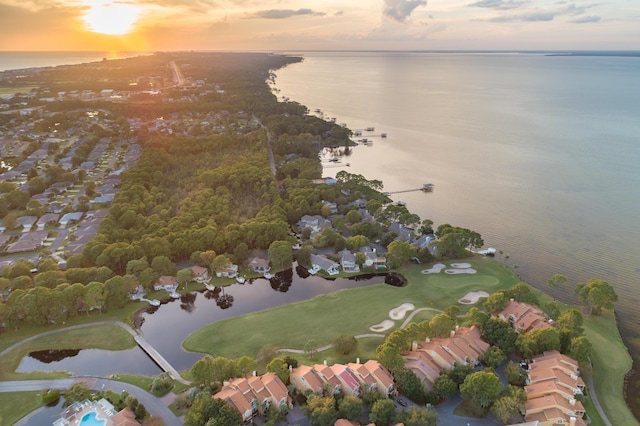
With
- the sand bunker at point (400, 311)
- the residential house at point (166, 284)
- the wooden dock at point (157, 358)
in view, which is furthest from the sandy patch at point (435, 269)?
the wooden dock at point (157, 358)

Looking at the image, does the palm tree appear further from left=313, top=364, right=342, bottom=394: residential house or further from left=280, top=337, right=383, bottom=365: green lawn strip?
left=313, top=364, right=342, bottom=394: residential house

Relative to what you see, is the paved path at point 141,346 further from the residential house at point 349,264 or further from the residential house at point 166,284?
the residential house at point 349,264

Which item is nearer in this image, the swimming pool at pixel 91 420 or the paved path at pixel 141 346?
the swimming pool at pixel 91 420

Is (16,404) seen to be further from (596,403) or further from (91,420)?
(596,403)

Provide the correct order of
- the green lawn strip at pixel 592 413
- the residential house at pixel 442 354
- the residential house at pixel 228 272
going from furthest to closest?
the residential house at pixel 228 272
the residential house at pixel 442 354
the green lawn strip at pixel 592 413

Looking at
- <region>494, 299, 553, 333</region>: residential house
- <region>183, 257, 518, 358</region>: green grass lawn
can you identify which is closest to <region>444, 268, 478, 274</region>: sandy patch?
<region>183, 257, 518, 358</region>: green grass lawn

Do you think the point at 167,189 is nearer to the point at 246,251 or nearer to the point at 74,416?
the point at 246,251
